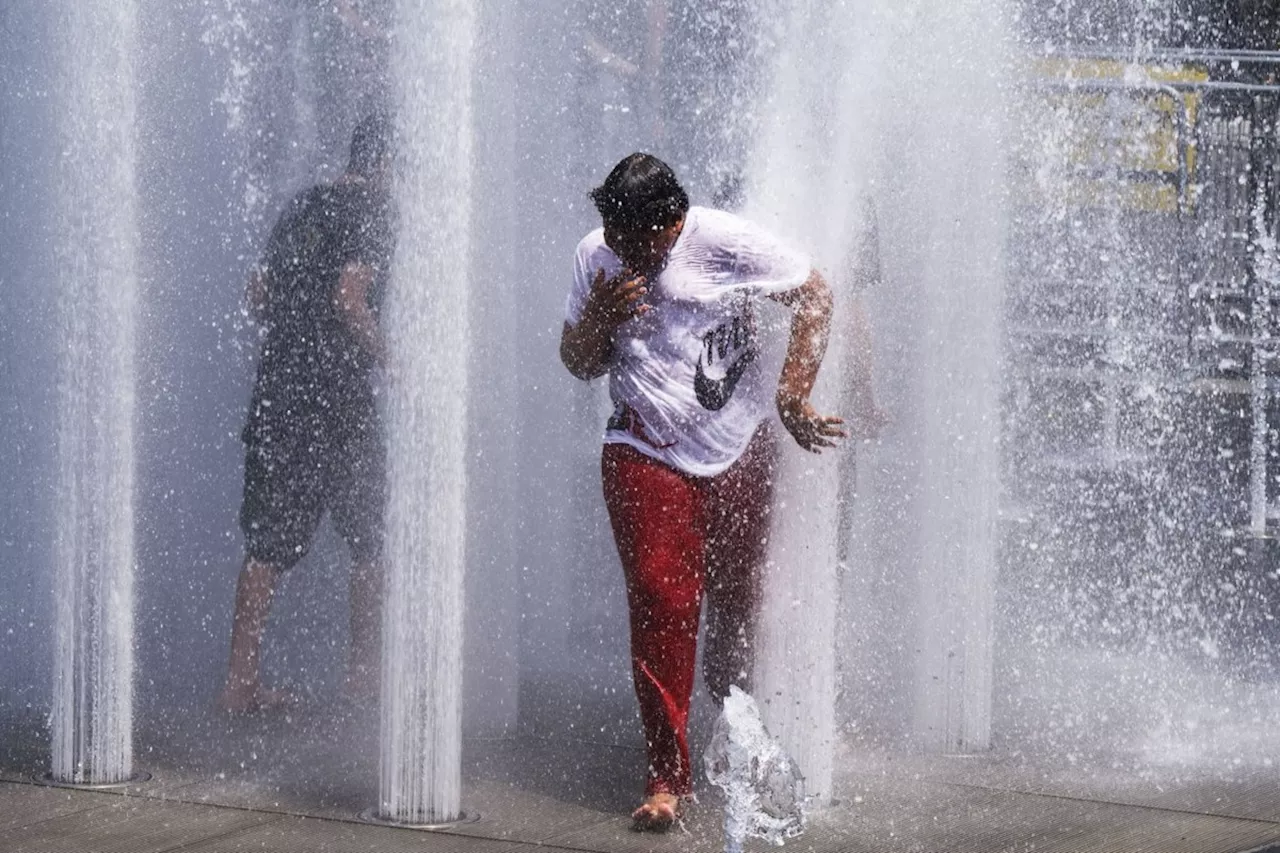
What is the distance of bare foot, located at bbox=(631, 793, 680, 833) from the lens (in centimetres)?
443

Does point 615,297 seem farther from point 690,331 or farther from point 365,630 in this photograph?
point 365,630

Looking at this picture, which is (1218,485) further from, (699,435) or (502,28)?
(699,435)

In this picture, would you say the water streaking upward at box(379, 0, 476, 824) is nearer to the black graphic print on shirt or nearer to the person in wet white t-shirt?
the person in wet white t-shirt

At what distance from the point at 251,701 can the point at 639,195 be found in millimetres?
2275

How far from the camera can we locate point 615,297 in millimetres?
4430

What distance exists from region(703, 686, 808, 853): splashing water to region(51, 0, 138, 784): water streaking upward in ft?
4.69

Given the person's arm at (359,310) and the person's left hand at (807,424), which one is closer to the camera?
the person's left hand at (807,424)

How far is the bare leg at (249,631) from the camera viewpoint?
19.5 feet

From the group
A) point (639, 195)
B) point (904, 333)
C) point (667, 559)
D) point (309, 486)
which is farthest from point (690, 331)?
point (309, 486)

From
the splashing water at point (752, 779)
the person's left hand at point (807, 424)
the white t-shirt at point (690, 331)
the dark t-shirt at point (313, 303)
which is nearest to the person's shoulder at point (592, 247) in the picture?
the white t-shirt at point (690, 331)

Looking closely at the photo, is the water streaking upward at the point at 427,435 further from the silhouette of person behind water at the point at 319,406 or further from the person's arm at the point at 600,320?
the silhouette of person behind water at the point at 319,406

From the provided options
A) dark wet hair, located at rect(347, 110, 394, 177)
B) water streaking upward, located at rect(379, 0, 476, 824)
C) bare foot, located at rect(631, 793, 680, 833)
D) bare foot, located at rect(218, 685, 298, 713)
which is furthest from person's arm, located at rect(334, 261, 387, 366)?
bare foot, located at rect(631, 793, 680, 833)

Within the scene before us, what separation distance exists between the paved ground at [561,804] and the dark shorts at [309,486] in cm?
60

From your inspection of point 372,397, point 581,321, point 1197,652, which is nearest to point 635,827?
point 581,321
